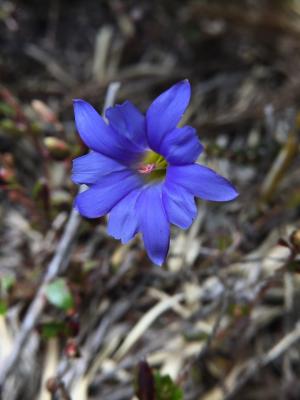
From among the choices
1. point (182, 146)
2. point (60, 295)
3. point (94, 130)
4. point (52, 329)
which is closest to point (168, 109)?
point (182, 146)

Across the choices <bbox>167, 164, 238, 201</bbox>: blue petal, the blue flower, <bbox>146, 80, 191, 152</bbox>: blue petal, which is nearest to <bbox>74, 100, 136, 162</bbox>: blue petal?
the blue flower

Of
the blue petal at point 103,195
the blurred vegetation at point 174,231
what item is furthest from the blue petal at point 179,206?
the blurred vegetation at point 174,231

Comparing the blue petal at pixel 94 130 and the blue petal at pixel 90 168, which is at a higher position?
the blue petal at pixel 94 130

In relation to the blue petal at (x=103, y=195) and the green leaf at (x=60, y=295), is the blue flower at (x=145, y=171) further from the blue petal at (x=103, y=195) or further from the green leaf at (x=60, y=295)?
the green leaf at (x=60, y=295)

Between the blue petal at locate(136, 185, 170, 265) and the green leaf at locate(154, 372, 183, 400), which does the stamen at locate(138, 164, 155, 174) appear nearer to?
the blue petal at locate(136, 185, 170, 265)

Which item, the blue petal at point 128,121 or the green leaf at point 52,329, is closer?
the blue petal at point 128,121

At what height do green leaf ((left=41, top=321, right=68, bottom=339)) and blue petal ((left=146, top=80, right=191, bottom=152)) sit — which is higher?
blue petal ((left=146, top=80, right=191, bottom=152))
